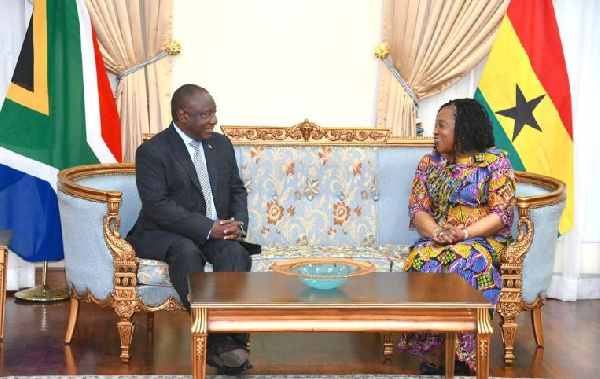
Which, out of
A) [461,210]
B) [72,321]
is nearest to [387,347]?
[461,210]

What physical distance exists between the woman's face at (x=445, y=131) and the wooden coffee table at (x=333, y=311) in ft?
Result: 3.89

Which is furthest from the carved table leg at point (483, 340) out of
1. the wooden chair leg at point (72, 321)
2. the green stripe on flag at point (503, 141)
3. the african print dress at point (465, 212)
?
the green stripe on flag at point (503, 141)

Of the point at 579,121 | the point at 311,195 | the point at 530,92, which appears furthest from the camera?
the point at 579,121

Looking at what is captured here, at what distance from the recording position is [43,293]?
20.1 ft

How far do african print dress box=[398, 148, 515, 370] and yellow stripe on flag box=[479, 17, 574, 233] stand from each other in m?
1.08

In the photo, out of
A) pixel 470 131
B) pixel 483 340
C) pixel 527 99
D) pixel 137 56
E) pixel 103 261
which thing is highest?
pixel 137 56

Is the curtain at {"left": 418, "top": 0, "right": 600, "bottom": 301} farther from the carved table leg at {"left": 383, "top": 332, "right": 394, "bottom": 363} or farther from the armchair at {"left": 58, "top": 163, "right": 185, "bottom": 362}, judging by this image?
the armchair at {"left": 58, "top": 163, "right": 185, "bottom": 362}

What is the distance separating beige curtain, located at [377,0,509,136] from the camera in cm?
641

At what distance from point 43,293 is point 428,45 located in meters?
2.83

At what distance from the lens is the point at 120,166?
5.57 metres

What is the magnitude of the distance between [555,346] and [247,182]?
1853 mm

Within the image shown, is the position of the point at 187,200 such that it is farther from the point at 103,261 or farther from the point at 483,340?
the point at 483,340

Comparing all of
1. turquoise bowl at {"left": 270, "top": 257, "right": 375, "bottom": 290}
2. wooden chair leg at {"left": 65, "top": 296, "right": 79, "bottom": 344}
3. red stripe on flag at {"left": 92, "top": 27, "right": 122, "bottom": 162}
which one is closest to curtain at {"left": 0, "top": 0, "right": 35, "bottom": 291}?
red stripe on flag at {"left": 92, "top": 27, "right": 122, "bottom": 162}

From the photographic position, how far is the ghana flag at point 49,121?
5906mm
